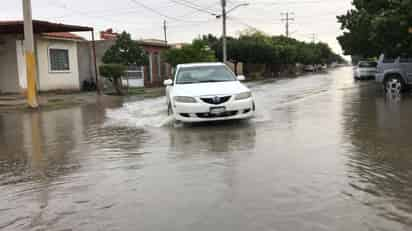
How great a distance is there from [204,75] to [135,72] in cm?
2368

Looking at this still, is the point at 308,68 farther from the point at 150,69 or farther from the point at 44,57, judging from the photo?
the point at 44,57

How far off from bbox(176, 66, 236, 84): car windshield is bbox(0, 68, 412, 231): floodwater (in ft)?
4.57

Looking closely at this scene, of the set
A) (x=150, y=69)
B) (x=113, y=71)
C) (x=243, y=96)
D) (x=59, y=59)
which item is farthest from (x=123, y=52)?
(x=243, y=96)

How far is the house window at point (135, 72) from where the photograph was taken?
35.0 m

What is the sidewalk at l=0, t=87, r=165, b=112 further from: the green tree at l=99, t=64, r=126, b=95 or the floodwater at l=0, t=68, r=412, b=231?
the floodwater at l=0, t=68, r=412, b=231

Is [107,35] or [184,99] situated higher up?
[107,35]

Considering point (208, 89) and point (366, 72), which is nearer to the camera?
point (208, 89)

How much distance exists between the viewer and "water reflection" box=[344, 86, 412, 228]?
521cm

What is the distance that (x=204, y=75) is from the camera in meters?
13.0

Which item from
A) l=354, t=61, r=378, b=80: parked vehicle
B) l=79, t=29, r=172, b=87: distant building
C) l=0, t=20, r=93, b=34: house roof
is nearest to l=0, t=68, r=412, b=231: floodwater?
l=0, t=20, r=93, b=34: house roof

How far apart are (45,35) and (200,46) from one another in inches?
470

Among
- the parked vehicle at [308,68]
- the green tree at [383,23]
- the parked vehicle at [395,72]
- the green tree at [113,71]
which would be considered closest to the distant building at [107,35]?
the green tree at [113,71]

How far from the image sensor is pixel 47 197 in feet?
19.2

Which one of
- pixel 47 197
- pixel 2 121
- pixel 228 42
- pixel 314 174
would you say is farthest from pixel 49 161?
pixel 228 42
